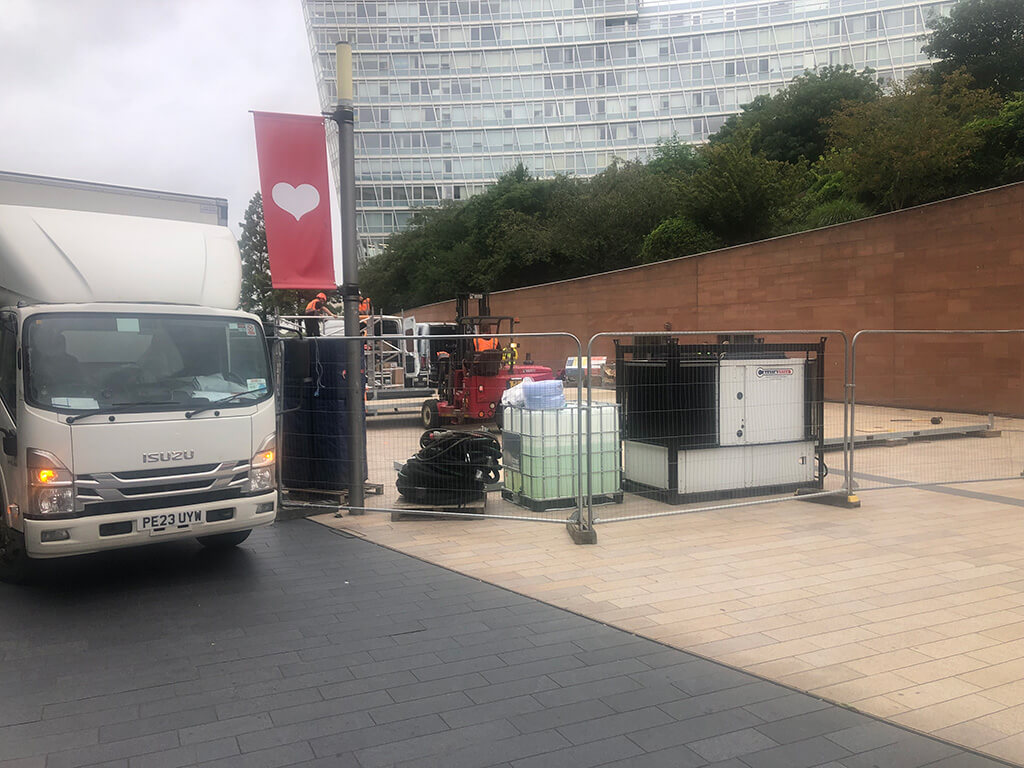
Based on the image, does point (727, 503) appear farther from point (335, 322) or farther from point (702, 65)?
point (702, 65)

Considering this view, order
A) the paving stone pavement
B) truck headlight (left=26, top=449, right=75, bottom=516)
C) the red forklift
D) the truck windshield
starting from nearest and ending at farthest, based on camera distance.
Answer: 1. the paving stone pavement
2. truck headlight (left=26, top=449, right=75, bottom=516)
3. the truck windshield
4. the red forklift

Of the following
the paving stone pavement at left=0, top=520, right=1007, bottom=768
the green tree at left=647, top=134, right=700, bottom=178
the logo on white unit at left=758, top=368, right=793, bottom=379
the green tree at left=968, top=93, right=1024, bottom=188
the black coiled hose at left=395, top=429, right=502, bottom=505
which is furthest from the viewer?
the green tree at left=647, top=134, right=700, bottom=178

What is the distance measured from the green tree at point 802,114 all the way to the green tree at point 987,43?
738cm

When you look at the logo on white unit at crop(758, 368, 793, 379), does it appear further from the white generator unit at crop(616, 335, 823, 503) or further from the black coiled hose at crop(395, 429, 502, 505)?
the black coiled hose at crop(395, 429, 502, 505)

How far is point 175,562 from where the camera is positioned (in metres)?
6.65

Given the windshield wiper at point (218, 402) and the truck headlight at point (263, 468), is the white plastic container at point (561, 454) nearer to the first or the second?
the truck headlight at point (263, 468)

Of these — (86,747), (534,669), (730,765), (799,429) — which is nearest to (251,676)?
(86,747)

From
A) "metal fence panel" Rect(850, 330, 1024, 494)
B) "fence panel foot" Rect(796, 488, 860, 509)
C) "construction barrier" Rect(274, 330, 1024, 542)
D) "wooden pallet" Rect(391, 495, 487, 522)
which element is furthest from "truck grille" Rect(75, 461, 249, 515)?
"metal fence panel" Rect(850, 330, 1024, 494)

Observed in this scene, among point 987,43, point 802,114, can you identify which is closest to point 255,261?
point 802,114

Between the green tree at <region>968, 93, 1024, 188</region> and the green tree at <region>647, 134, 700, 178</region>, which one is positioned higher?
the green tree at <region>647, 134, 700, 178</region>

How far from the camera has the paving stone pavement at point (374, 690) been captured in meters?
3.42

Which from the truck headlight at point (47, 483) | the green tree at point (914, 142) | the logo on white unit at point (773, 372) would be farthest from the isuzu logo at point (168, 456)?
the green tree at point (914, 142)

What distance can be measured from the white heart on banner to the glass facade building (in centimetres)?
6391

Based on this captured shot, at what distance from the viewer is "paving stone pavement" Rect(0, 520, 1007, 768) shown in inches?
135
